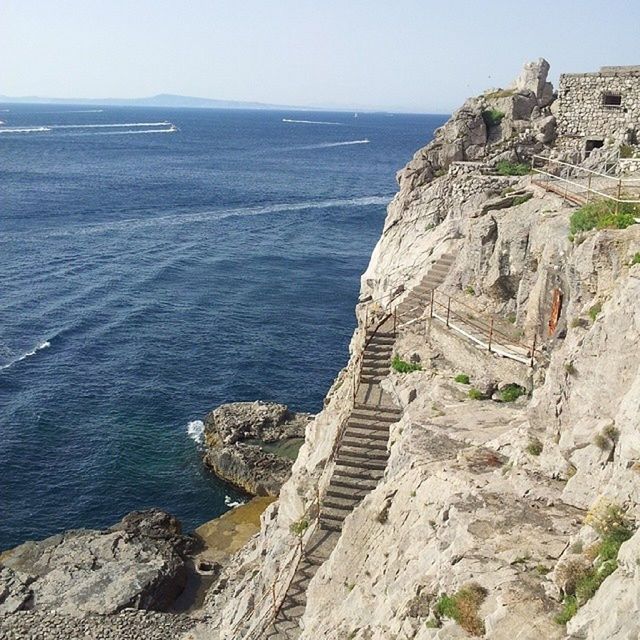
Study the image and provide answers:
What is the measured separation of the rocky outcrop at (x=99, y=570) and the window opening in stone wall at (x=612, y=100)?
25345 millimetres

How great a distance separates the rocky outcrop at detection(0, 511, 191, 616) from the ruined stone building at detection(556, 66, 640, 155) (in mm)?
23955

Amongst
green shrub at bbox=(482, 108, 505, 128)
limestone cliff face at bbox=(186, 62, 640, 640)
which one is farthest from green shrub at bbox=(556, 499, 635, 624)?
green shrub at bbox=(482, 108, 505, 128)

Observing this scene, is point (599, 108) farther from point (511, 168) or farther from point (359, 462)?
point (359, 462)

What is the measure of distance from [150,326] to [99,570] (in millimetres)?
27483

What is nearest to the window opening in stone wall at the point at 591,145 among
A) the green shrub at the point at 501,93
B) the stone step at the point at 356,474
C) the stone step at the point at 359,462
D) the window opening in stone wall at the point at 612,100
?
the window opening in stone wall at the point at 612,100

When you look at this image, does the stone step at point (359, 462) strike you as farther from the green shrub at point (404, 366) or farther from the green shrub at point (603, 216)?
the green shrub at point (603, 216)

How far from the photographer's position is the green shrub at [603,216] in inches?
754

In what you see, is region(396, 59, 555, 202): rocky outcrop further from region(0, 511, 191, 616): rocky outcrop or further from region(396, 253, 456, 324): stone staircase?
region(0, 511, 191, 616): rocky outcrop

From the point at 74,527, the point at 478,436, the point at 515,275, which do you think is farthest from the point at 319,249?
the point at 478,436

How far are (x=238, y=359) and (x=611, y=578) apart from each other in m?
41.8

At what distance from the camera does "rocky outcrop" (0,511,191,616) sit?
92.9 ft

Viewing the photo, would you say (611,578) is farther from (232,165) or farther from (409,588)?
(232,165)

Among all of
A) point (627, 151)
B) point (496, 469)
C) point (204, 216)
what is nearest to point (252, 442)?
point (627, 151)

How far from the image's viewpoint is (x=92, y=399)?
1762 inches
